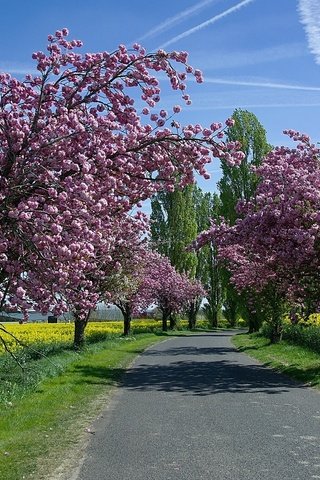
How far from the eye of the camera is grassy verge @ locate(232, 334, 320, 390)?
682 inches

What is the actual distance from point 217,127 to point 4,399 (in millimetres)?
7839

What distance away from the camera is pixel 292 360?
2191cm

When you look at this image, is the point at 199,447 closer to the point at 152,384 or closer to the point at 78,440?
the point at 78,440

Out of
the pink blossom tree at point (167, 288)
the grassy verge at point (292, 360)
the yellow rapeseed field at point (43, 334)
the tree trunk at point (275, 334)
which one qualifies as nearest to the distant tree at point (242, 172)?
the pink blossom tree at point (167, 288)

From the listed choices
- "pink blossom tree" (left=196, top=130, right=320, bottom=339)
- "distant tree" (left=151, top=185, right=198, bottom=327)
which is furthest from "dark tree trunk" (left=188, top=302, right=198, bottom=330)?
"pink blossom tree" (left=196, top=130, right=320, bottom=339)

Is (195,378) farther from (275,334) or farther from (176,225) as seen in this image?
(176,225)

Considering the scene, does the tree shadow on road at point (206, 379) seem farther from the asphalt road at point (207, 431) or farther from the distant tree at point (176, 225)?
the distant tree at point (176, 225)

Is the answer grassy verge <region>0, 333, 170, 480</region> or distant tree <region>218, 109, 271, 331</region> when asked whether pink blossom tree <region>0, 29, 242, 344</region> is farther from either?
distant tree <region>218, 109, 271, 331</region>

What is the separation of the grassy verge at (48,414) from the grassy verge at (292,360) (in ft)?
18.7

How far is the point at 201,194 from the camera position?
7231 cm

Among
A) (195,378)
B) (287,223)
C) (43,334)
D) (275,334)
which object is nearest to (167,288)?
(43,334)

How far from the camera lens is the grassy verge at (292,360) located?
17327mm

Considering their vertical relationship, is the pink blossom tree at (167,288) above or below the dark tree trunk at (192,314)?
above

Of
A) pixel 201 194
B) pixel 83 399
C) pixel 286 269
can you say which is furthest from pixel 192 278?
pixel 83 399
